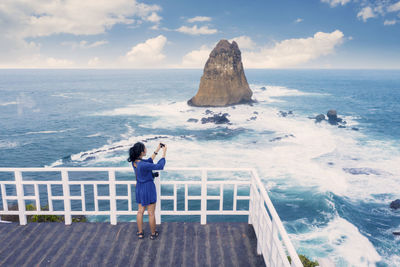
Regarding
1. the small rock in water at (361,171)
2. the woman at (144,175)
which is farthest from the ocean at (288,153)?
the woman at (144,175)

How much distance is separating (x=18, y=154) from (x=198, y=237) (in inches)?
1403

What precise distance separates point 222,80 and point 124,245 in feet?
190

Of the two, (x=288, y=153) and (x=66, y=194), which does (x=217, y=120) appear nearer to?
(x=288, y=153)

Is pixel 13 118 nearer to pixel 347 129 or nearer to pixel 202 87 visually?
pixel 202 87

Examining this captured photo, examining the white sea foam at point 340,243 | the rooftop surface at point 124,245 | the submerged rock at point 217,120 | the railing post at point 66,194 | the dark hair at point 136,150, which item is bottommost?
the white sea foam at point 340,243

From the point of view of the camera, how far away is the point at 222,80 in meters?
61.9

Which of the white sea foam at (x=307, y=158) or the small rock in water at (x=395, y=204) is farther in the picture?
the small rock in water at (x=395, y=204)

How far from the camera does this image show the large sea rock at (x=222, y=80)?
6178cm

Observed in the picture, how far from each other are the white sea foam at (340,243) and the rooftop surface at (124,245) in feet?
36.8

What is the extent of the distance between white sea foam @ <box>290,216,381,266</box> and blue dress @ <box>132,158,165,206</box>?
1282 centimetres

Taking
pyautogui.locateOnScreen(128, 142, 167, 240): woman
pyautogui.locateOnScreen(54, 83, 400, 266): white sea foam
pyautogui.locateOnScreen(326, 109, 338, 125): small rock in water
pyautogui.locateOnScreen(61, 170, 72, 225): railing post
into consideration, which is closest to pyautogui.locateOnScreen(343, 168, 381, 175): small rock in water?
pyautogui.locateOnScreen(54, 83, 400, 266): white sea foam

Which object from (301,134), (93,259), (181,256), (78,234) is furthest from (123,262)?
(301,134)

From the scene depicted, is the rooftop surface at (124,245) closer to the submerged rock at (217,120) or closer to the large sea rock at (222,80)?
the submerged rock at (217,120)

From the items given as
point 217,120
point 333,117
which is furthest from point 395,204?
point 333,117
